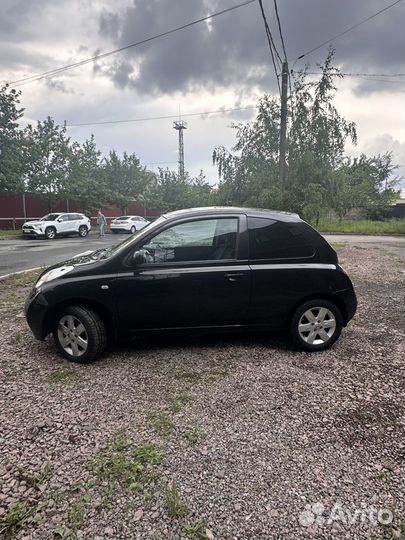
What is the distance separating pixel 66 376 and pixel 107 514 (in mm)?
1653

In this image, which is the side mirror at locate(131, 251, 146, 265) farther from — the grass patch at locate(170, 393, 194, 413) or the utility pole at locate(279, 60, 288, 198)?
the utility pole at locate(279, 60, 288, 198)

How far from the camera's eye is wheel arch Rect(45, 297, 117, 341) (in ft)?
11.6

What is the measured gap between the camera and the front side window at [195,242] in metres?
3.62

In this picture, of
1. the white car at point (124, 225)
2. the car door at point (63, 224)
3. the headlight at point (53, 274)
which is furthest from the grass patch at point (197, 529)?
the white car at point (124, 225)

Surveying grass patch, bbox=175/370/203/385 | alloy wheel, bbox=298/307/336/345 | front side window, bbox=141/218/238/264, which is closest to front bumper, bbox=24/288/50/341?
front side window, bbox=141/218/238/264

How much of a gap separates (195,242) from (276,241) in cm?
87

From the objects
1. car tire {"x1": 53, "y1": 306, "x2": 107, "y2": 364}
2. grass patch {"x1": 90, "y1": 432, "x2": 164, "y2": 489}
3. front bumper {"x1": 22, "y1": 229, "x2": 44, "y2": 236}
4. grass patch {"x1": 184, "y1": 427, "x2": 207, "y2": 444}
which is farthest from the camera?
front bumper {"x1": 22, "y1": 229, "x2": 44, "y2": 236}

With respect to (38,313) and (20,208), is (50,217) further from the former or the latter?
(38,313)

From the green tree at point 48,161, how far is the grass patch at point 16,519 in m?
26.1

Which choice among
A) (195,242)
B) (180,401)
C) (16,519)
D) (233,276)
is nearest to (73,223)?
(195,242)

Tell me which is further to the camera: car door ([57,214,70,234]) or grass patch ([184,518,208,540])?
car door ([57,214,70,234])

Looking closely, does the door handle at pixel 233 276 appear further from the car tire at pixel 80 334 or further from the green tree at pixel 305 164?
the green tree at pixel 305 164

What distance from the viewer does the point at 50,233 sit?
21406 mm

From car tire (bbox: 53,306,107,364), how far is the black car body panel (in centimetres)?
9
